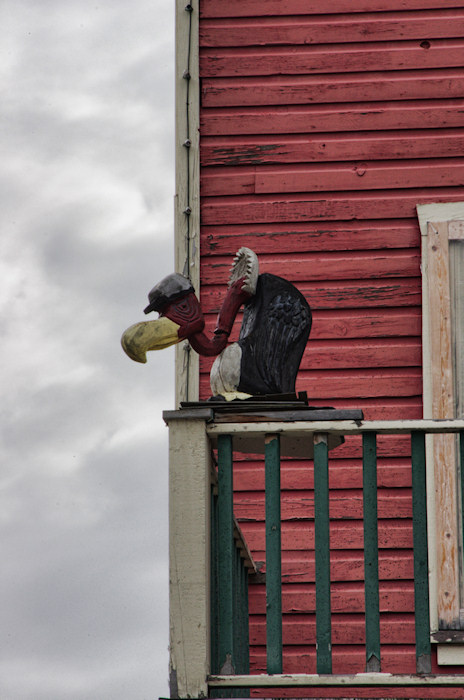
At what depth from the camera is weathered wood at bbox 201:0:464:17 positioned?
6922 mm

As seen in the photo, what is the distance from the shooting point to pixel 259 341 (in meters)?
4.58

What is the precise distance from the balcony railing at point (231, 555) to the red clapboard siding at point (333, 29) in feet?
11.9

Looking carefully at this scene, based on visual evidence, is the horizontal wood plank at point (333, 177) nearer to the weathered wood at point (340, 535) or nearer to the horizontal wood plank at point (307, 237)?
the horizontal wood plank at point (307, 237)

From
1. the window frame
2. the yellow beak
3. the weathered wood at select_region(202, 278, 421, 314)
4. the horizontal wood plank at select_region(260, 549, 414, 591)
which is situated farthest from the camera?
the weathered wood at select_region(202, 278, 421, 314)

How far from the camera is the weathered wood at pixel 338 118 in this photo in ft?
22.1

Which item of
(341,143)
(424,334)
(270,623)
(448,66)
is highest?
(448,66)

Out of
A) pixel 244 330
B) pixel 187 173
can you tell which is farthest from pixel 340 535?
pixel 187 173

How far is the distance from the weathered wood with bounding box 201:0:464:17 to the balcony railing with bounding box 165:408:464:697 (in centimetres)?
378

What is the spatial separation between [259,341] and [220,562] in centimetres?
106

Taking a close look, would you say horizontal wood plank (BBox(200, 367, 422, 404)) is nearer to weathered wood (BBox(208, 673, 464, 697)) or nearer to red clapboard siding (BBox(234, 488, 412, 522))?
red clapboard siding (BBox(234, 488, 412, 522))

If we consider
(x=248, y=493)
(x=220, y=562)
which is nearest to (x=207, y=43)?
(x=248, y=493)

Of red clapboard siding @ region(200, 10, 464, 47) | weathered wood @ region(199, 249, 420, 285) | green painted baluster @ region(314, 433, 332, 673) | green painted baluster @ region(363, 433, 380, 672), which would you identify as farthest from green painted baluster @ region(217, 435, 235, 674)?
red clapboard siding @ region(200, 10, 464, 47)

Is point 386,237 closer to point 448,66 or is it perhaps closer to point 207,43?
point 448,66

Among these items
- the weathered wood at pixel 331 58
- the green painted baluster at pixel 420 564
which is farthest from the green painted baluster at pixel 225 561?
the weathered wood at pixel 331 58
